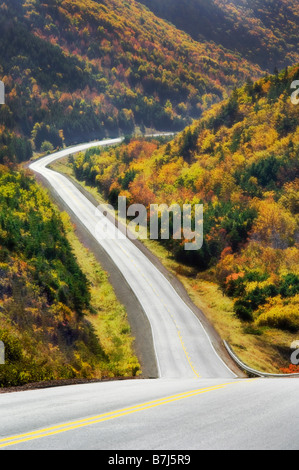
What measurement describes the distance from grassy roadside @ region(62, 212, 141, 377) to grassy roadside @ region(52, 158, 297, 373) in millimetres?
9355

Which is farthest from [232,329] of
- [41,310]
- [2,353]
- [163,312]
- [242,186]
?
[2,353]

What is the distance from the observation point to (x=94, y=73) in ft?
448

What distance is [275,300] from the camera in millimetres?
36312

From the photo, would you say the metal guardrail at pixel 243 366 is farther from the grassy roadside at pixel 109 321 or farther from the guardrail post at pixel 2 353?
the guardrail post at pixel 2 353

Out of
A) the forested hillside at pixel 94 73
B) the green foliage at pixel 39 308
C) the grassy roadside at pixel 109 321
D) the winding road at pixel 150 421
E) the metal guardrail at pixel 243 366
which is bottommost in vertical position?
the metal guardrail at pixel 243 366

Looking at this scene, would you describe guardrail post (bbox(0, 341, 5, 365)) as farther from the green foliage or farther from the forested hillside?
the forested hillside

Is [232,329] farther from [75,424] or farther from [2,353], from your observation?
[75,424]

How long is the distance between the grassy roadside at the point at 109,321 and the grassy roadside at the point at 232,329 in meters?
9.35

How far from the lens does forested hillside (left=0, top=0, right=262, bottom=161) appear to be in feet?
373

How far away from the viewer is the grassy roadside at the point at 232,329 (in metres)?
30.5

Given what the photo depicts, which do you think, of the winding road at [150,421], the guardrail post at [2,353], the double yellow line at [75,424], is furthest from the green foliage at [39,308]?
the double yellow line at [75,424]

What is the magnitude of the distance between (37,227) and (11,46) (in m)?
112

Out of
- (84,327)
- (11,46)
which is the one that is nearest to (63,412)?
(84,327)
